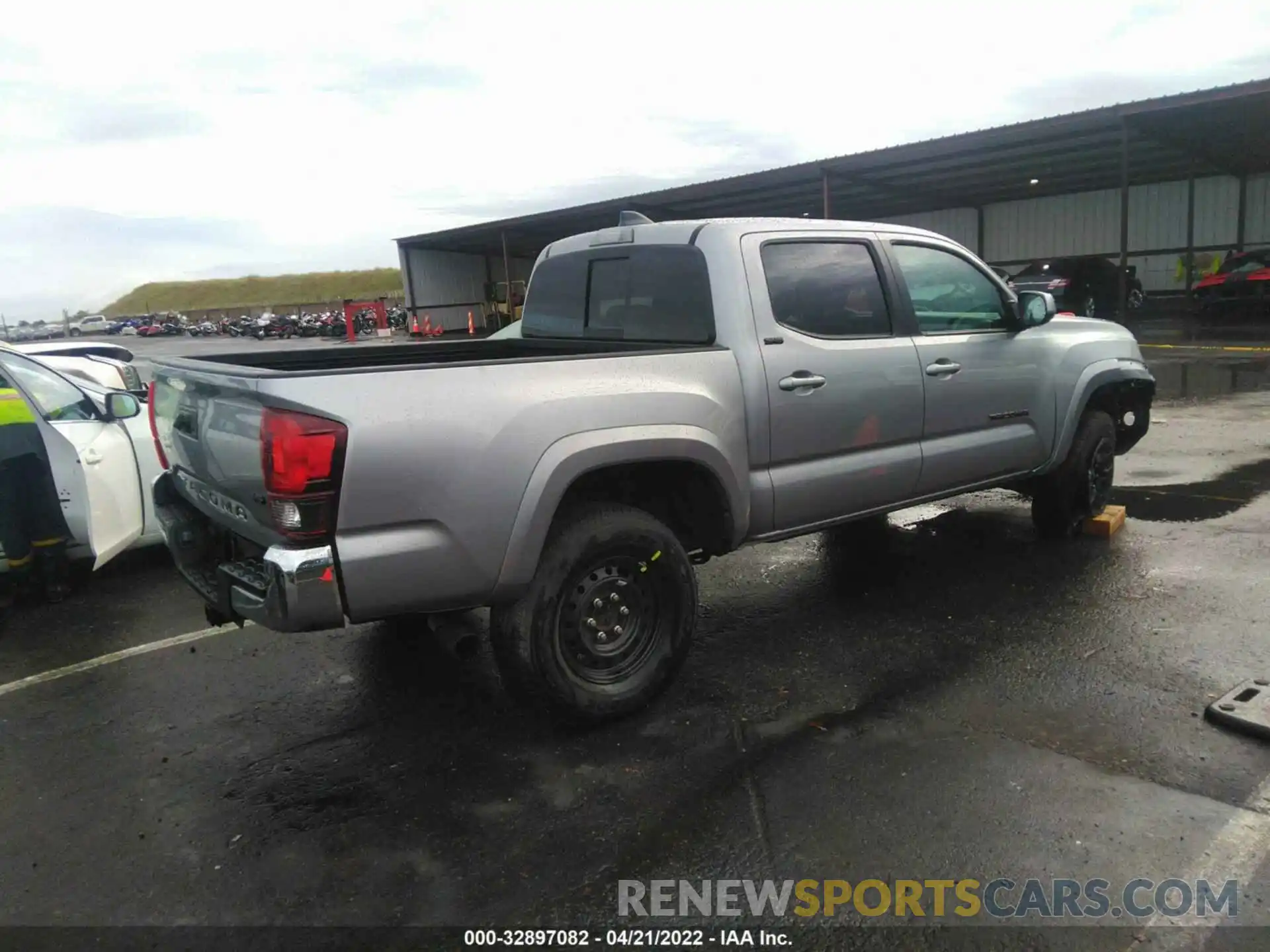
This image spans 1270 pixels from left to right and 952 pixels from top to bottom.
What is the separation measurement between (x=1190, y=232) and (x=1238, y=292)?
798 centimetres

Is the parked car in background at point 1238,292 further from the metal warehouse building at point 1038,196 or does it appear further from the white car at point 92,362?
the white car at point 92,362

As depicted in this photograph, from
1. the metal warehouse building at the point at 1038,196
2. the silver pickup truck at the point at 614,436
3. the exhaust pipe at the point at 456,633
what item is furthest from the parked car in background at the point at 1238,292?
the exhaust pipe at the point at 456,633

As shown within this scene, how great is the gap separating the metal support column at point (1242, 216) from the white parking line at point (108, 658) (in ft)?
97.8

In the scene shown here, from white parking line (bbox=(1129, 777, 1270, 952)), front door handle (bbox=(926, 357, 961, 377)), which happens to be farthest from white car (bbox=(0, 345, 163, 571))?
white parking line (bbox=(1129, 777, 1270, 952))

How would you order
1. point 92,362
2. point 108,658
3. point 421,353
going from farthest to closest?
point 92,362
point 421,353
point 108,658

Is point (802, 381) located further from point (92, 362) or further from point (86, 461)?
point (92, 362)

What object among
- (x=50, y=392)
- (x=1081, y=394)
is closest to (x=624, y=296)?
(x=1081, y=394)

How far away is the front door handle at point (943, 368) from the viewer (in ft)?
14.9

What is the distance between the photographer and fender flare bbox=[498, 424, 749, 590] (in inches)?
124

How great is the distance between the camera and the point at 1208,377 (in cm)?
1326

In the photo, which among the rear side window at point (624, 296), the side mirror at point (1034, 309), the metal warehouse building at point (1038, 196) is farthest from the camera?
the metal warehouse building at point (1038, 196)

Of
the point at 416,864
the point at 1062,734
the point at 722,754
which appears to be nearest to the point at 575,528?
the point at 722,754

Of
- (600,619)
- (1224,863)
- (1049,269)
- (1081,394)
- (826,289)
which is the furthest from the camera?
(1049,269)

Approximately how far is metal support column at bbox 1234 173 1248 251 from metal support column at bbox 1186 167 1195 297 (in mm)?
1153
